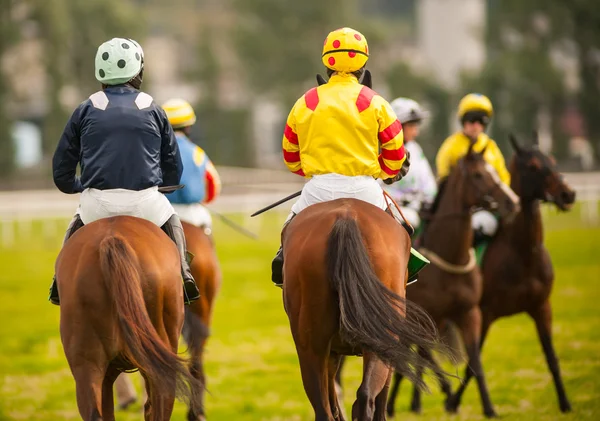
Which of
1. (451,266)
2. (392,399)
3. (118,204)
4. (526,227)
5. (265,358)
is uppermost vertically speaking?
(118,204)

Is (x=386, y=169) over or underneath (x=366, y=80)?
underneath

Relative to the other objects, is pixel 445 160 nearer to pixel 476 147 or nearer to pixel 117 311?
pixel 476 147

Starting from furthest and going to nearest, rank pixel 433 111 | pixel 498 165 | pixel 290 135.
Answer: pixel 433 111 → pixel 498 165 → pixel 290 135

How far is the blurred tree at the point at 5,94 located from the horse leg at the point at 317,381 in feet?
114

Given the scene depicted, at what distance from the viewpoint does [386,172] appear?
6184 millimetres

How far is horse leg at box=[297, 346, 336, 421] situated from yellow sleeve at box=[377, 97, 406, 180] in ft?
3.81

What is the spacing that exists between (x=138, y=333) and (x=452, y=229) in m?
3.76

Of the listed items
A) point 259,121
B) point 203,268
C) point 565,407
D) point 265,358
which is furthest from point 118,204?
point 259,121

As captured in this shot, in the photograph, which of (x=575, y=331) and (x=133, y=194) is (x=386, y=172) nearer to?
(x=133, y=194)

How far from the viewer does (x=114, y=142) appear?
571 centimetres

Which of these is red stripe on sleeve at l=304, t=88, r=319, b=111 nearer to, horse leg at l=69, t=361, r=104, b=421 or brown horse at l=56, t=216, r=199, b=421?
brown horse at l=56, t=216, r=199, b=421

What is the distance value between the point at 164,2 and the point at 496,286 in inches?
2272

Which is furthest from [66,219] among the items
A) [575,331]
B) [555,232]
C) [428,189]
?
[428,189]

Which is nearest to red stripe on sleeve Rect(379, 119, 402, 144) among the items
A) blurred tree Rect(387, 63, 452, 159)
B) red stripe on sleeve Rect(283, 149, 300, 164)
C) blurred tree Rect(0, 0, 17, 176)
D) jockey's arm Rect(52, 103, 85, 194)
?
red stripe on sleeve Rect(283, 149, 300, 164)
